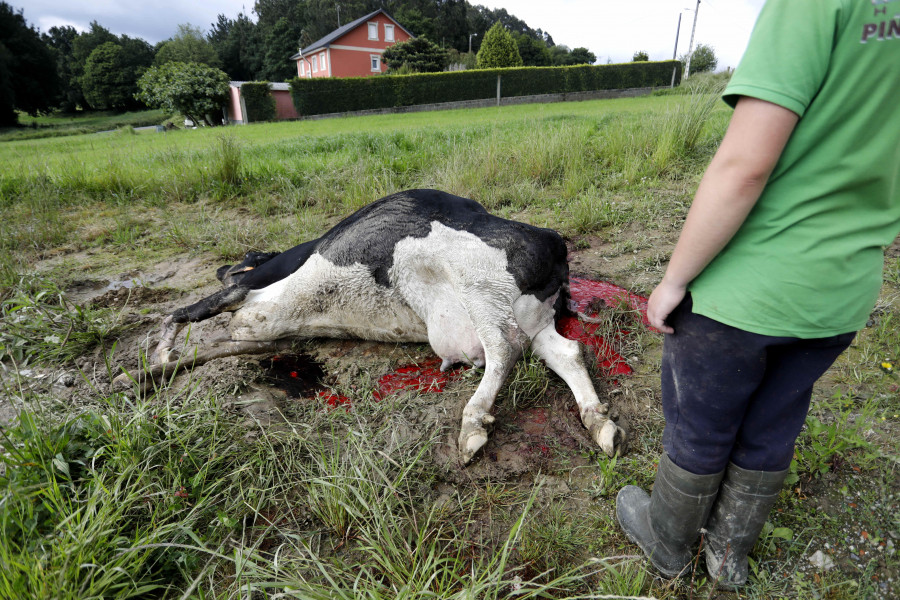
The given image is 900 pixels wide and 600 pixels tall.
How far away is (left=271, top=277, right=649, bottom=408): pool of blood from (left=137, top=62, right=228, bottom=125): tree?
30056mm

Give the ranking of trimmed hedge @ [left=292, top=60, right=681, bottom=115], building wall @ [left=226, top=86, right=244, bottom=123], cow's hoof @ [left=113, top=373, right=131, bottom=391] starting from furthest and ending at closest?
building wall @ [left=226, top=86, right=244, bottom=123], trimmed hedge @ [left=292, top=60, right=681, bottom=115], cow's hoof @ [left=113, top=373, right=131, bottom=391]

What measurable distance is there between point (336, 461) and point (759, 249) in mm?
1551

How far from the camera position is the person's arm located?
37.4 inches

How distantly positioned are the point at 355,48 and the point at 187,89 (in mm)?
19032

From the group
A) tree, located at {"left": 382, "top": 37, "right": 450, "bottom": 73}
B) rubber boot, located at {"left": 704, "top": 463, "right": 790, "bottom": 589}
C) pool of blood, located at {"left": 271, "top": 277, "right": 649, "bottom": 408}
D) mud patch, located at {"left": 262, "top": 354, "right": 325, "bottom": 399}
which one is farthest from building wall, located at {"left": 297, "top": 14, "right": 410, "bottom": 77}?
rubber boot, located at {"left": 704, "top": 463, "right": 790, "bottom": 589}

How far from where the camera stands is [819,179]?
100 cm

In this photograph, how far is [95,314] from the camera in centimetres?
312

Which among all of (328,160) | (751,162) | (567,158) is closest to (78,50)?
(328,160)

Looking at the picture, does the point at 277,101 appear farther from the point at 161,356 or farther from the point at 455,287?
the point at 455,287

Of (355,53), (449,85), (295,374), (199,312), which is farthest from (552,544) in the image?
(355,53)

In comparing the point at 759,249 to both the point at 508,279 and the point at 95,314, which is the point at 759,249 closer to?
the point at 508,279

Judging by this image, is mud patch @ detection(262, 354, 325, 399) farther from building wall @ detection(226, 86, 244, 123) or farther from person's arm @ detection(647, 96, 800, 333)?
building wall @ detection(226, 86, 244, 123)

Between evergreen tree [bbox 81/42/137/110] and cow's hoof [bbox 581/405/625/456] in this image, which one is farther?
evergreen tree [bbox 81/42/137/110]

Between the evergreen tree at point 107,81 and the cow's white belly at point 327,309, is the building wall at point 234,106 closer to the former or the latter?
the evergreen tree at point 107,81
